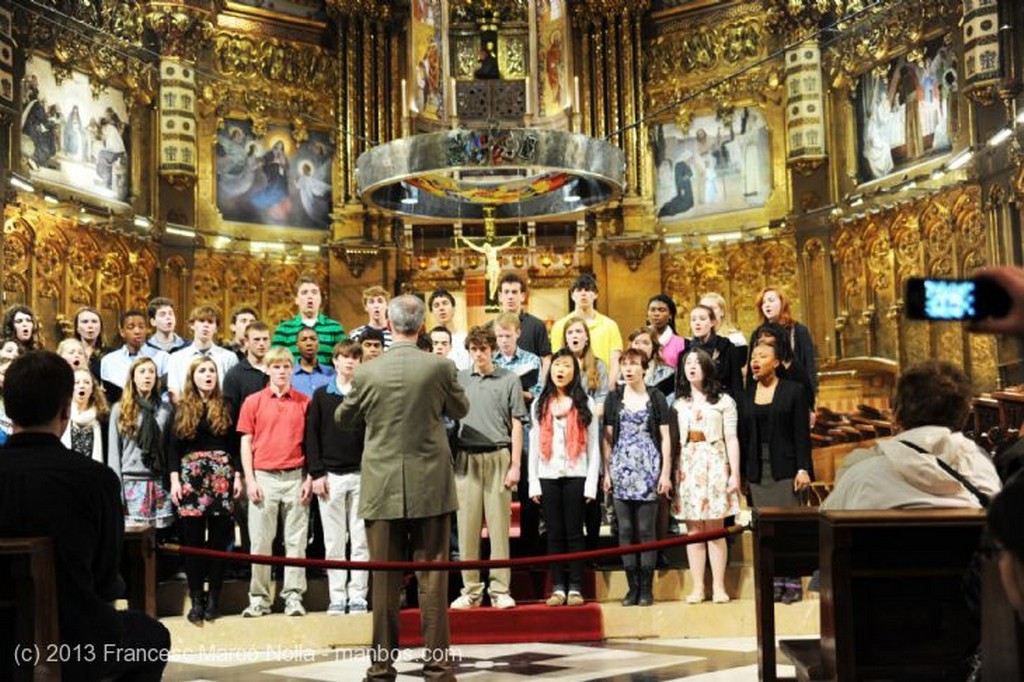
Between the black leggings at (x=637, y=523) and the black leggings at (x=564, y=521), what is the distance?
26 centimetres

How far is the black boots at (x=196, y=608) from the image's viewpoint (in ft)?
22.8

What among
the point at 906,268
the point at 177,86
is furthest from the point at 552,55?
the point at 177,86

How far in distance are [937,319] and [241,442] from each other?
19.7 ft

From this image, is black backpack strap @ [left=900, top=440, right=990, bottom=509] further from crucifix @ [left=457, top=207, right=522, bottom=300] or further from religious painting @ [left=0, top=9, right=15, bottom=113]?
religious painting @ [left=0, top=9, right=15, bottom=113]

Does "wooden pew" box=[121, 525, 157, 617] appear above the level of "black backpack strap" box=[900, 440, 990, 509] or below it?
below

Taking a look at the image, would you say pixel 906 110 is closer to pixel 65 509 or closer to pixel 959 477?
pixel 959 477

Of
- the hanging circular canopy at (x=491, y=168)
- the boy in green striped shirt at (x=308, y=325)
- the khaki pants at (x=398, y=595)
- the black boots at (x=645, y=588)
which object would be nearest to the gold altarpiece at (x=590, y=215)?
the hanging circular canopy at (x=491, y=168)

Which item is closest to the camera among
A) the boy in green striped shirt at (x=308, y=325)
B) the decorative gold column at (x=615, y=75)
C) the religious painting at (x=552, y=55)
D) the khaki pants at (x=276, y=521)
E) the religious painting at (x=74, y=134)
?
the khaki pants at (x=276, y=521)

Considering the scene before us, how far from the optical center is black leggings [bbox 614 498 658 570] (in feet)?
24.2

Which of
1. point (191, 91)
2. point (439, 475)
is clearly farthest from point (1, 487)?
point (191, 91)

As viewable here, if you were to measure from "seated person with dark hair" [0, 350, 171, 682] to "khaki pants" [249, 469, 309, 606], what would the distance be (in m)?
3.78

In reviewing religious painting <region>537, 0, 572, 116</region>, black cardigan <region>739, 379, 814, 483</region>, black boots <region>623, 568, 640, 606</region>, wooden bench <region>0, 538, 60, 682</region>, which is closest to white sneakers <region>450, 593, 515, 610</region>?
black boots <region>623, 568, 640, 606</region>

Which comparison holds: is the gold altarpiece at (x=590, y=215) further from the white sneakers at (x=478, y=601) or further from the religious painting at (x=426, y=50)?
the white sneakers at (x=478, y=601)

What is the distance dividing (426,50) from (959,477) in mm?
10589
